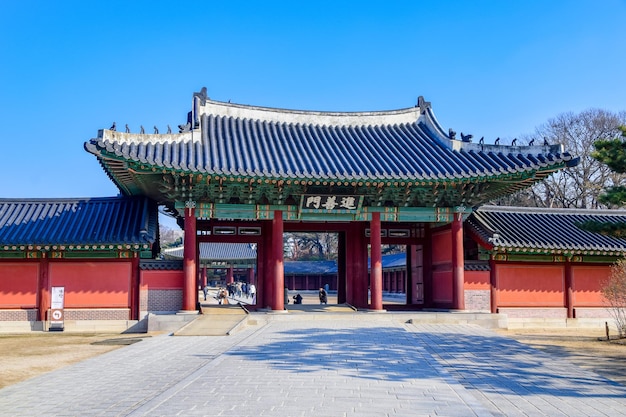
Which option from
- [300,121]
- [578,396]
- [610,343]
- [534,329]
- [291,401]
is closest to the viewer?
[291,401]

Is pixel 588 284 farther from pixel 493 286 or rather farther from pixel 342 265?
pixel 342 265

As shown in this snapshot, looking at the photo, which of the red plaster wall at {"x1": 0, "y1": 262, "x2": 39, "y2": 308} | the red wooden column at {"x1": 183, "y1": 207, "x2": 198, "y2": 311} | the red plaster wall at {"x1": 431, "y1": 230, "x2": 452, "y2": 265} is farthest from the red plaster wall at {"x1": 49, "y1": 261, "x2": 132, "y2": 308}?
the red plaster wall at {"x1": 431, "y1": 230, "x2": 452, "y2": 265}

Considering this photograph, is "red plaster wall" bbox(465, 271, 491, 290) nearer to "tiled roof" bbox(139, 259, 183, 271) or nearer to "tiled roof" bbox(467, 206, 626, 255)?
"tiled roof" bbox(467, 206, 626, 255)

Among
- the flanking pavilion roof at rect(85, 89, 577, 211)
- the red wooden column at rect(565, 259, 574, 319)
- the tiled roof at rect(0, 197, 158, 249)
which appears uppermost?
the flanking pavilion roof at rect(85, 89, 577, 211)

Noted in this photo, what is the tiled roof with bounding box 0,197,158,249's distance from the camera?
21203 mm

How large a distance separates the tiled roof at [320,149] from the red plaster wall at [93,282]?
3451 millimetres

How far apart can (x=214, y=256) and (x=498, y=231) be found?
33460mm

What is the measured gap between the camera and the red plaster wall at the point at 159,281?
70.4 feet

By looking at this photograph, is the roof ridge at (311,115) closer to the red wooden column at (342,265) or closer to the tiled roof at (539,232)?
the red wooden column at (342,265)

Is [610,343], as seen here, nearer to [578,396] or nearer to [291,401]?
[578,396]

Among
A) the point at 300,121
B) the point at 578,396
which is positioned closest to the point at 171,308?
the point at 300,121

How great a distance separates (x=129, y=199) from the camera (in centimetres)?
2425

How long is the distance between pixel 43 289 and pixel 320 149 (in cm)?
1151

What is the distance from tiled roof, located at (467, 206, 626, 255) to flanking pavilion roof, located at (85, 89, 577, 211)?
62.0 inches
